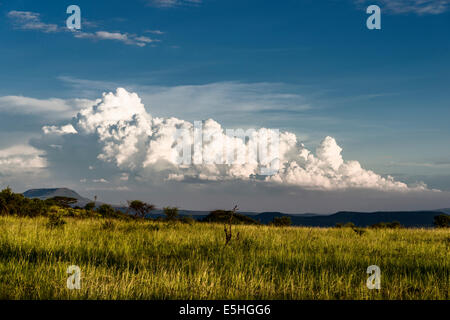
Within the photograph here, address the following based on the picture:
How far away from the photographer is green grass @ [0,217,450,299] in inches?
249

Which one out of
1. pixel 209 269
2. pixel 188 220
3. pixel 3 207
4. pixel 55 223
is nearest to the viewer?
pixel 209 269

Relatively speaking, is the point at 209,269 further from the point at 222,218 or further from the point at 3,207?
the point at 222,218

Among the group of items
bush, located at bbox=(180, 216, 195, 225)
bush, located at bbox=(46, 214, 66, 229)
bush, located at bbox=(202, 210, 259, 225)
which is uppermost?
bush, located at bbox=(46, 214, 66, 229)

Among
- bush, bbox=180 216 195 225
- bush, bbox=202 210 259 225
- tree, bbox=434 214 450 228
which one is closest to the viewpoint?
bush, bbox=180 216 195 225

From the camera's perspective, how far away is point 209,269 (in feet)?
26.7

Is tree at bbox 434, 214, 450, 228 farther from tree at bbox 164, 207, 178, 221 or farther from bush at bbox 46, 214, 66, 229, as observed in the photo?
bush at bbox 46, 214, 66, 229

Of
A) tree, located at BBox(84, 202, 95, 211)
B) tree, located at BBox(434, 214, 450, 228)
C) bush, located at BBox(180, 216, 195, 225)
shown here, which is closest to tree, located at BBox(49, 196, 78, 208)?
tree, located at BBox(84, 202, 95, 211)

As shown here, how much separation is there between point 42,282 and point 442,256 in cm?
967

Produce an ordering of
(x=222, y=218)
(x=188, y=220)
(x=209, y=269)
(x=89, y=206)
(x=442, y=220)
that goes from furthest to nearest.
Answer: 1. (x=222, y=218)
2. (x=89, y=206)
3. (x=442, y=220)
4. (x=188, y=220)
5. (x=209, y=269)

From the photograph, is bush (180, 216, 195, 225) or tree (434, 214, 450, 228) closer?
bush (180, 216, 195, 225)

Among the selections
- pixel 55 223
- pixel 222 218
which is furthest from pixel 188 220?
pixel 222 218

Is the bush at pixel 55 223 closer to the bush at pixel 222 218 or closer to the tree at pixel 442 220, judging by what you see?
the bush at pixel 222 218
